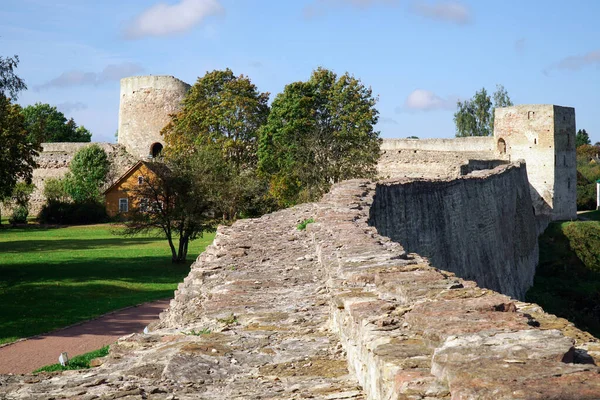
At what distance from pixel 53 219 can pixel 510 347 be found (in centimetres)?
4852

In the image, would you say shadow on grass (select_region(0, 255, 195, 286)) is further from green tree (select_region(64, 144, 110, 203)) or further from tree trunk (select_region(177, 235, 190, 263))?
green tree (select_region(64, 144, 110, 203))

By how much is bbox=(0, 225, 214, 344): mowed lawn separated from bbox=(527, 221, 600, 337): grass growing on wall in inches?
499

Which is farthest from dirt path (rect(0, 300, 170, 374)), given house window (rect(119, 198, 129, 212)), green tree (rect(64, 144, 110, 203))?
green tree (rect(64, 144, 110, 203))

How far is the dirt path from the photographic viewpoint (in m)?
12.7

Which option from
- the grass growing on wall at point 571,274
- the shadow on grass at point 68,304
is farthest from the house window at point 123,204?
the shadow on grass at point 68,304

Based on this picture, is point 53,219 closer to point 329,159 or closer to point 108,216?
point 108,216

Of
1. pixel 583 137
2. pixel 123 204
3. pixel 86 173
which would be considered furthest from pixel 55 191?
pixel 583 137

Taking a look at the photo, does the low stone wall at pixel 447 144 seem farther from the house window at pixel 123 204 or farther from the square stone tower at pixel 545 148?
the house window at pixel 123 204

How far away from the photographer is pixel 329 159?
112ft

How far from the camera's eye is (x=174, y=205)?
1084 inches

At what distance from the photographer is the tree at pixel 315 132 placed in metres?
34.4

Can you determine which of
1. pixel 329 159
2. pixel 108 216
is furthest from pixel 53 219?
pixel 329 159

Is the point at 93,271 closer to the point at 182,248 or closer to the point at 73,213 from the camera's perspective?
the point at 182,248

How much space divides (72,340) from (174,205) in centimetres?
1298
